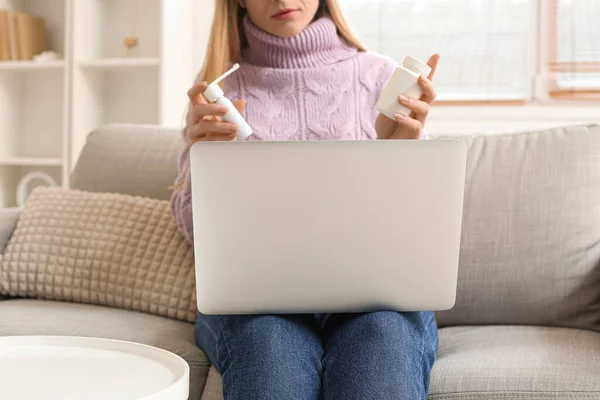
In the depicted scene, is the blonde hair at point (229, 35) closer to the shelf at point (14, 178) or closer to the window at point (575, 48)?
the window at point (575, 48)

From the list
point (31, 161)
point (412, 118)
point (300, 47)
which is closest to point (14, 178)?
point (31, 161)

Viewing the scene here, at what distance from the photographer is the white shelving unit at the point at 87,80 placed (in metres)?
2.82

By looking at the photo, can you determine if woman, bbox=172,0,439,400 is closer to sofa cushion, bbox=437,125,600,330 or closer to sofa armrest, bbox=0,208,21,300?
sofa cushion, bbox=437,125,600,330

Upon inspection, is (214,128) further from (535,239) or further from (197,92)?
(535,239)

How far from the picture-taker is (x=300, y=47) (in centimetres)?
140

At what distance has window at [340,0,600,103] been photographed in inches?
102

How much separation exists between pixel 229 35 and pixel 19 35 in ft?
5.97

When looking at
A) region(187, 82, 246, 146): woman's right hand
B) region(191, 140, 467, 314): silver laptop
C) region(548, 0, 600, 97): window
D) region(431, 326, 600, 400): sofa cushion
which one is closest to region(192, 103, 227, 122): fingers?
region(187, 82, 246, 146): woman's right hand

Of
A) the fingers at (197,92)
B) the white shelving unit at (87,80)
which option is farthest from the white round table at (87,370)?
the white shelving unit at (87,80)

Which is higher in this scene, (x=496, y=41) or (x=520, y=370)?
(x=496, y=41)

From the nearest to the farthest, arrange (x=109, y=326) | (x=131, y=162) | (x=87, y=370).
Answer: (x=87, y=370) → (x=109, y=326) → (x=131, y=162)

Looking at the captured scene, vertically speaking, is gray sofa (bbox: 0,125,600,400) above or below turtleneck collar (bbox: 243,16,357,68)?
below

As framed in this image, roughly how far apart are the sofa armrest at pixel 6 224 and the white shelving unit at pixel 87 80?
118 cm

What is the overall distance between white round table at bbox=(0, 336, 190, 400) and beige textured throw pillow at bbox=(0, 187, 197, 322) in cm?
50
